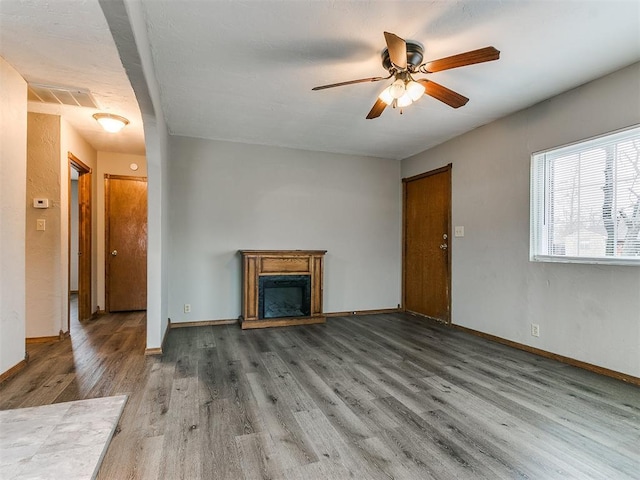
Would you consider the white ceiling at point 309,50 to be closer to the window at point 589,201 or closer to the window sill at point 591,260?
the window at point 589,201

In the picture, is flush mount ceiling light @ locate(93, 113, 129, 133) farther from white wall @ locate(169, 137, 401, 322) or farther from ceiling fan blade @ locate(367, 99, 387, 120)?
ceiling fan blade @ locate(367, 99, 387, 120)

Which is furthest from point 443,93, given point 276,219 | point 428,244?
point 276,219

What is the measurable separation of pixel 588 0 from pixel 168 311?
4758 millimetres

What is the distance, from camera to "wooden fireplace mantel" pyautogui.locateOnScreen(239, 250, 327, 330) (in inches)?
160

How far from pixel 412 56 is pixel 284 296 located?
3183 mm

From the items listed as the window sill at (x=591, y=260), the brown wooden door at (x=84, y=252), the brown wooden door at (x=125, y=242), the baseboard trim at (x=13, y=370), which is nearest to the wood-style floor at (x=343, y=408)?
the baseboard trim at (x=13, y=370)

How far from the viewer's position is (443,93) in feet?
8.00

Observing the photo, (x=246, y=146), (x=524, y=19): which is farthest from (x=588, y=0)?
(x=246, y=146)

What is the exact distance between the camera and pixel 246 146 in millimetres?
4457

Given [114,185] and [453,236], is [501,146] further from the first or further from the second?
[114,185]

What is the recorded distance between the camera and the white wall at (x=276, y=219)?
4180 millimetres

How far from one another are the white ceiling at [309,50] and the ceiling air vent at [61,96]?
12cm

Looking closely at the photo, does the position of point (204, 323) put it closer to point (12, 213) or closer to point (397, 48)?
point (12, 213)

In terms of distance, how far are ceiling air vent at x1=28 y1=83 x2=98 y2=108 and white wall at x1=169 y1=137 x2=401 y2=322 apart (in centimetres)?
110
